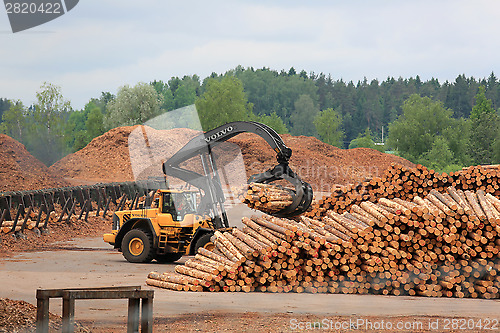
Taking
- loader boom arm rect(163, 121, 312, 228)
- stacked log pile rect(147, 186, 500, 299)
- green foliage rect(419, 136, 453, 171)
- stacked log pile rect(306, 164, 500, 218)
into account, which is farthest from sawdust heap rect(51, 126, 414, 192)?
stacked log pile rect(147, 186, 500, 299)

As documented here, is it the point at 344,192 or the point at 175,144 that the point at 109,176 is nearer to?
the point at 175,144

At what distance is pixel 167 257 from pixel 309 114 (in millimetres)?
109928

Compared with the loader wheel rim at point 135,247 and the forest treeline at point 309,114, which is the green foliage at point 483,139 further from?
the loader wheel rim at point 135,247

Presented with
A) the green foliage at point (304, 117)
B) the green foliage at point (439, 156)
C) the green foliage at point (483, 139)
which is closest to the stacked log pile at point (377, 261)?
the green foliage at point (439, 156)

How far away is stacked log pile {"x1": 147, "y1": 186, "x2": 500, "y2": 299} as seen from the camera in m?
12.4

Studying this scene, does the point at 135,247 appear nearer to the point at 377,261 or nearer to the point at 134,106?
the point at 377,261

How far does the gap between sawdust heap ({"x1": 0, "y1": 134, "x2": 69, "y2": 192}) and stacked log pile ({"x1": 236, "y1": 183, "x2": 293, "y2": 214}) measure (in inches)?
800

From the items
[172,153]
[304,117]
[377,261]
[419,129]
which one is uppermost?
[304,117]

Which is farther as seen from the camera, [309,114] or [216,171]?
[309,114]

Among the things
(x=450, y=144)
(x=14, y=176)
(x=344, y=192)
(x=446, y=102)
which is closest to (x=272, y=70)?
(x=446, y=102)

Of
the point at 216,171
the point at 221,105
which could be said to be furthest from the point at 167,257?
the point at 221,105

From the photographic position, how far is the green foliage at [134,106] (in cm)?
7781

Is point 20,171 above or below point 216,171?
below

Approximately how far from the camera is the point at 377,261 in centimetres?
1249
